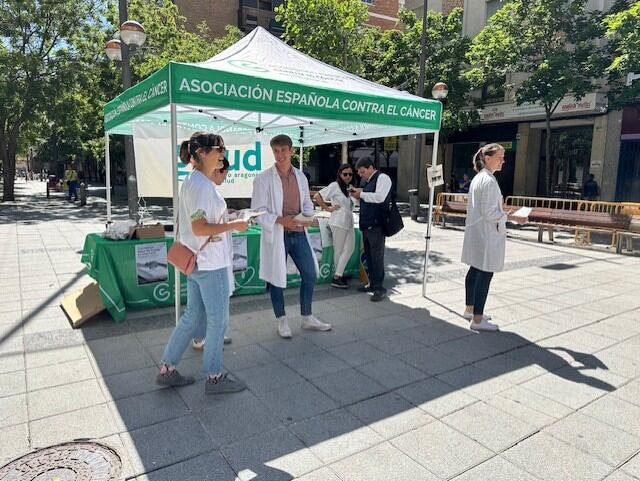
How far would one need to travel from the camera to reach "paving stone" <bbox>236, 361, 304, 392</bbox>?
354 centimetres

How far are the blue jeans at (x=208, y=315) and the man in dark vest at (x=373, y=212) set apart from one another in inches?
112

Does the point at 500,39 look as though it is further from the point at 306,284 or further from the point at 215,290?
the point at 215,290

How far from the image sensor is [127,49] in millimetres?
8117

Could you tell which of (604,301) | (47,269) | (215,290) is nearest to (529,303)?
(604,301)

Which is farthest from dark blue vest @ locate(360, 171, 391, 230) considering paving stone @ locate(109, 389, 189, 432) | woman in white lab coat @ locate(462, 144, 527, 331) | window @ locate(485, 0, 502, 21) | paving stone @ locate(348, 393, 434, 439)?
window @ locate(485, 0, 502, 21)

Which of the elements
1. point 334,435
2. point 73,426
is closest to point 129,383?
point 73,426

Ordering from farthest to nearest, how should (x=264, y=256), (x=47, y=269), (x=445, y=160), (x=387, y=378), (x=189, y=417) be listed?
(x=445, y=160), (x=47, y=269), (x=264, y=256), (x=387, y=378), (x=189, y=417)

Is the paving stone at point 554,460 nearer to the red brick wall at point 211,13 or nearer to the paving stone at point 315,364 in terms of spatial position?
the paving stone at point 315,364

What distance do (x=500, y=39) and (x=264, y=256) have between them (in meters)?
14.8

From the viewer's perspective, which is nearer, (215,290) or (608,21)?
(215,290)

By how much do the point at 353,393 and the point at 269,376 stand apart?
702 mm

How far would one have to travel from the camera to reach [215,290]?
311 centimetres

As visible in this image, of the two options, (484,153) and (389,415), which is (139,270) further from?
(484,153)

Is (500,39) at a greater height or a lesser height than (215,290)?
greater
